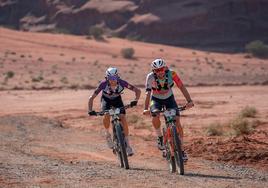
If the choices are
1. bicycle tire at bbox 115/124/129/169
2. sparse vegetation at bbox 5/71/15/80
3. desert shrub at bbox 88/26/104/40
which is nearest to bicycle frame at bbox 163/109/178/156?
bicycle tire at bbox 115/124/129/169

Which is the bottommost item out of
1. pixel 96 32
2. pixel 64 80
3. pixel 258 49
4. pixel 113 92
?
pixel 113 92

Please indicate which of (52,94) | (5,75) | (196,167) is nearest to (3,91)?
Answer: (52,94)

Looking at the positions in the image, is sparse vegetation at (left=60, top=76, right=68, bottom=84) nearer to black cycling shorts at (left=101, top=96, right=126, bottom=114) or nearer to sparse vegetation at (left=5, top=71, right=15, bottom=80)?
sparse vegetation at (left=5, top=71, right=15, bottom=80)

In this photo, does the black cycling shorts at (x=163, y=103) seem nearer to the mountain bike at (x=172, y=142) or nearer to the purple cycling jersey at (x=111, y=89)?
the mountain bike at (x=172, y=142)

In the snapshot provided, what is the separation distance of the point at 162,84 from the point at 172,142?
46.8 inches

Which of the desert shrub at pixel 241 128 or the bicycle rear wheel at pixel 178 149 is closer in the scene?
the bicycle rear wheel at pixel 178 149

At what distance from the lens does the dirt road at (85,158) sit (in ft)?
35.2

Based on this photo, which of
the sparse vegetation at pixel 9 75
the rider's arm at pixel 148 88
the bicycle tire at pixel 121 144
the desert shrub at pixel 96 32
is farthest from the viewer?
the desert shrub at pixel 96 32

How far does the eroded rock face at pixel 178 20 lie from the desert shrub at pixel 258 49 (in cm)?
489

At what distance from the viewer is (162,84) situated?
12.2m

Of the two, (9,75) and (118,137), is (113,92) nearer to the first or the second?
(118,137)

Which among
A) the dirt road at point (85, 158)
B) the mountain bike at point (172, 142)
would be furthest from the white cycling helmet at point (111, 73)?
the dirt road at point (85, 158)

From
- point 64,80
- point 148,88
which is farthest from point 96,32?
point 148,88

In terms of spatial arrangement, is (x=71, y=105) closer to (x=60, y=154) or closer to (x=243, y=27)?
(x=60, y=154)
